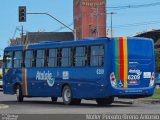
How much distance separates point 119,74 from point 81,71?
86.6 inches

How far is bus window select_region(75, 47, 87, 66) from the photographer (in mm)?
27922

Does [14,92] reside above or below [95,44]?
below

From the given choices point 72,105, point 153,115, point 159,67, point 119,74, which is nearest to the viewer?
point 153,115

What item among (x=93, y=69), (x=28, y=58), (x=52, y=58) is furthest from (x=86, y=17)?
(x=93, y=69)

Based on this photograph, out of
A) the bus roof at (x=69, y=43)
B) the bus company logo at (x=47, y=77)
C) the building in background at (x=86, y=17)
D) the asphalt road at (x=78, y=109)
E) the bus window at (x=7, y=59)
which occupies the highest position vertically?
the building in background at (x=86, y=17)

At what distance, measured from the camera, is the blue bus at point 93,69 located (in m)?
26.6

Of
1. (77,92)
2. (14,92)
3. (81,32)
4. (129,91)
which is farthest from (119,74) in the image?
(81,32)

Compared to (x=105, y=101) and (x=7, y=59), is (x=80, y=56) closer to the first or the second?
(x=105, y=101)

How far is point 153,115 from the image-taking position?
20.4m

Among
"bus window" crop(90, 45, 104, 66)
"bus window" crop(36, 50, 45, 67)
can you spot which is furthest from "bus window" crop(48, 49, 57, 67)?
"bus window" crop(90, 45, 104, 66)

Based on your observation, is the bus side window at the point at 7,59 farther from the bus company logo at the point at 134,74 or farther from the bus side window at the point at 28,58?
the bus company logo at the point at 134,74

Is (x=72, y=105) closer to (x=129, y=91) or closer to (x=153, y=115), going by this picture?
(x=129, y=91)

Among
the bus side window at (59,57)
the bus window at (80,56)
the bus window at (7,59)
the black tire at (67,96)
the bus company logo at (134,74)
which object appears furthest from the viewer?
the bus window at (7,59)

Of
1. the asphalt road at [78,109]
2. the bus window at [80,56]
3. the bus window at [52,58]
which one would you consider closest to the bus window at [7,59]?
the bus window at [52,58]
